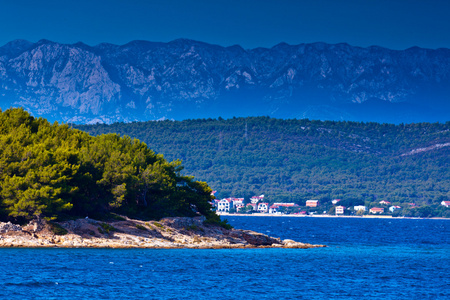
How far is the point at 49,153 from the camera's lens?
77750 mm

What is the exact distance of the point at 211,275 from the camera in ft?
196

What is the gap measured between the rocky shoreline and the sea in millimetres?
3518

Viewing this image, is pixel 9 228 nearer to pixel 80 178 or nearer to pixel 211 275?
pixel 80 178

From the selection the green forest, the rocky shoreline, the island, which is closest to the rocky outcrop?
the rocky shoreline

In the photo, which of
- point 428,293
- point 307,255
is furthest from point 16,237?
point 428,293

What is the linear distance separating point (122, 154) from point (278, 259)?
83.6 ft

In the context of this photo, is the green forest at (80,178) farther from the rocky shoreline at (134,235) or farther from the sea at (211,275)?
the sea at (211,275)

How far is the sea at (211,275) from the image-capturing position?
50.1 metres

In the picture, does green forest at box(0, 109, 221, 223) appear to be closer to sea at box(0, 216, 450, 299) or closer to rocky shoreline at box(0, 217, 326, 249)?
rocky shoreline at box(0, 217, 326, 249)

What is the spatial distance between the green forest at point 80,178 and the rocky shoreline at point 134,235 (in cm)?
181

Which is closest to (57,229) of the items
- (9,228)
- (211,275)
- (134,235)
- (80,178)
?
(9,228)

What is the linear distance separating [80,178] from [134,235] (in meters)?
9.38

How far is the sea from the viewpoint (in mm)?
50125

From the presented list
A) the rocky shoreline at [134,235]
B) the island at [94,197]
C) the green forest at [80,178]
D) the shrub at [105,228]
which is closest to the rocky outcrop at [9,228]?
the rocky shoreline at [134,235]
